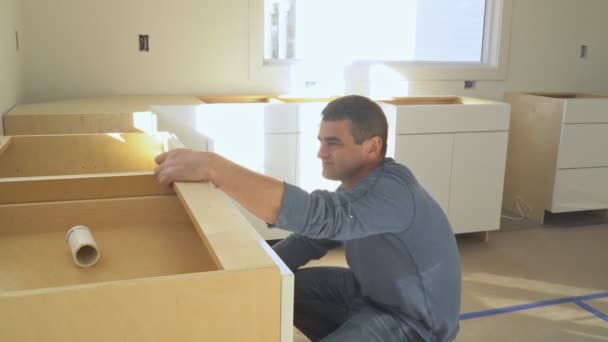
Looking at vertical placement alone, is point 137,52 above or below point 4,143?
above

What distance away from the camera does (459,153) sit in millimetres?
3234

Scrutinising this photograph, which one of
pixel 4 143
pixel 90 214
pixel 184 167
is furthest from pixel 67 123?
pixel 184 167

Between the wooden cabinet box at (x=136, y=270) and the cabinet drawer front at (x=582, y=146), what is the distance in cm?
296

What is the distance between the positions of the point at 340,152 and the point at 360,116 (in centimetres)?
10

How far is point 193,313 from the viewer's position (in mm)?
808

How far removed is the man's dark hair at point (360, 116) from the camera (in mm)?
1385

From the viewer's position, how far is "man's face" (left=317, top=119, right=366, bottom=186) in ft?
4.56

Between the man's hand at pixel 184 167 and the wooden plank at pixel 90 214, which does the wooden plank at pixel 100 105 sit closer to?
the wooden plank at pixel 90 214

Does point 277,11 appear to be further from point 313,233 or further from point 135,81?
point 313,233

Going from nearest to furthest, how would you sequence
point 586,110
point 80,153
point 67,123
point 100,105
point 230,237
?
point 230,237 < point 80,153 < point 67,123 < point 100,105 < point 586,110

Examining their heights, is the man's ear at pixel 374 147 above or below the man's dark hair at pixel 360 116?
below

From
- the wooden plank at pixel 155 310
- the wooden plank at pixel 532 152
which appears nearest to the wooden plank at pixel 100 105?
the wooden plank at pixel 155 310

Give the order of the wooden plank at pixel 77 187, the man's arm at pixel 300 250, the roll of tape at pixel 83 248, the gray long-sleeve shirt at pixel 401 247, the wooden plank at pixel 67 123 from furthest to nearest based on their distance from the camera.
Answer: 1. the wooden plank at pixel 67 123
2. the man's arm at pixel 300 250
3. the wooden plank at pixel 77 187
4. the gray long-sleeve shirt at pixel 401 247
5. the roll of tape at pixel 83 248

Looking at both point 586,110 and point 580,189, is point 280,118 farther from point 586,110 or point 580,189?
point 580,189
